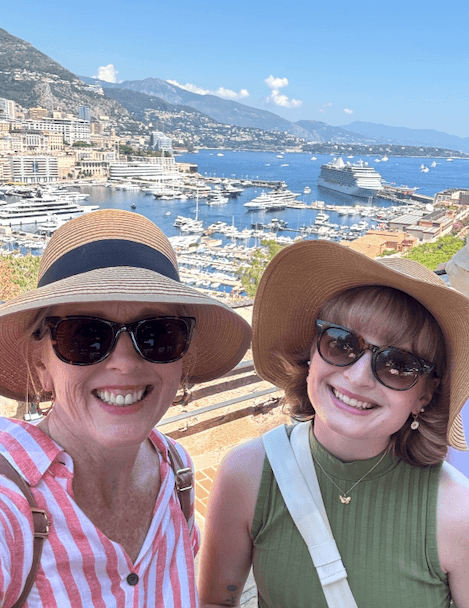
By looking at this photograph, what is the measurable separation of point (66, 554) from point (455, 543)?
2.38ft

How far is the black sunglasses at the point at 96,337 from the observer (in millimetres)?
865

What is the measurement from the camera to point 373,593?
3.32 ft

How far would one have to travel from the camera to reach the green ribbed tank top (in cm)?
101

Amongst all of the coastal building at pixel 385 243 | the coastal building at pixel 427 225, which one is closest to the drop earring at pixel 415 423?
the coastal building at pixel 385 243

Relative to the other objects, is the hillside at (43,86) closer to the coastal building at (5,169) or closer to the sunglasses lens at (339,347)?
the coastal building at (5,169)

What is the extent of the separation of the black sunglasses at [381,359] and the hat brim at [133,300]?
21 centimetres

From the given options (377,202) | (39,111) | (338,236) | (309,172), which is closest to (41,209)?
(338,236)

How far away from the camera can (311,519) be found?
104cm

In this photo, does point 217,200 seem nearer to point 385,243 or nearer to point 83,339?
point 385,243

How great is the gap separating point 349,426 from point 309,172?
107508mm

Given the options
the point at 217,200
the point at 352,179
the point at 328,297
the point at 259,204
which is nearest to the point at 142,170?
the point at 217,200

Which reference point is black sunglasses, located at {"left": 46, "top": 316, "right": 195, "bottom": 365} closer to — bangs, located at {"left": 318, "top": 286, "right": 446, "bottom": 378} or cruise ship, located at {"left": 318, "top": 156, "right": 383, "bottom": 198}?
bangs, located at {"left": 318, "top": 286, "right": 446, "bottom": 378}

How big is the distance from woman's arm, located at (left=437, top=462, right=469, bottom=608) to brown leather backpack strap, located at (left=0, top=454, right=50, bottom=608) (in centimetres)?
74

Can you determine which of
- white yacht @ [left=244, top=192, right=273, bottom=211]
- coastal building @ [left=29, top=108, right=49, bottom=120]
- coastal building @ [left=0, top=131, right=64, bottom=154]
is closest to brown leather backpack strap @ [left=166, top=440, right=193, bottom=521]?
white yacht @ [left=244, top=192, right=273, bottom=211]
